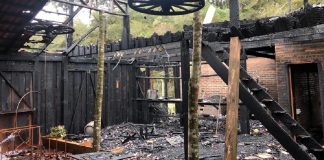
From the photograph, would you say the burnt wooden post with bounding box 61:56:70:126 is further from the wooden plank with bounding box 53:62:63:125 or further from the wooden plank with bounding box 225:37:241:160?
the wooden plank with bounding box 225:37:241:160

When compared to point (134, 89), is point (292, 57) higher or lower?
higher

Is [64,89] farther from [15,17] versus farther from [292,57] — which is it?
[292,57]

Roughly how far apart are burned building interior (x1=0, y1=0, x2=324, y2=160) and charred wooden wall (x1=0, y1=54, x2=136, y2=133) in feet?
0.12

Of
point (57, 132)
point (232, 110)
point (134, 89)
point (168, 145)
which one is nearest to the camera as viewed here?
point (232, 110)

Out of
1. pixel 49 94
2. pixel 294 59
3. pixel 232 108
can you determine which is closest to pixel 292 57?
pixel 294 59

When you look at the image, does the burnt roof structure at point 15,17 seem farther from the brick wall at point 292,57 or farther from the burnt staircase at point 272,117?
the brick wall at point 292,57


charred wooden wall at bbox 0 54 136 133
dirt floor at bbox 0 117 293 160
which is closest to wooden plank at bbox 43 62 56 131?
charred wooden wall at bbox 0 54 136 133

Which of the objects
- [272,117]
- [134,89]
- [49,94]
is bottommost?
[272,117]

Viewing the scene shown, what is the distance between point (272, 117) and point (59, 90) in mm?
8625

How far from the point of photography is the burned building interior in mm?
7039

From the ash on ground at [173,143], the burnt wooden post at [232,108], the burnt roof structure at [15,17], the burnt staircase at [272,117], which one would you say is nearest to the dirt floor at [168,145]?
the ash on ground at [173,143]

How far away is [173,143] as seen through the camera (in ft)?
34.6

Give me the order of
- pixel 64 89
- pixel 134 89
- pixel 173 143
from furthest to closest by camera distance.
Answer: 1. pixel 134 89
2. pixel 64 89
3. pixel 173 143

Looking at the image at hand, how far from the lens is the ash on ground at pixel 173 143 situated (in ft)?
28.3
